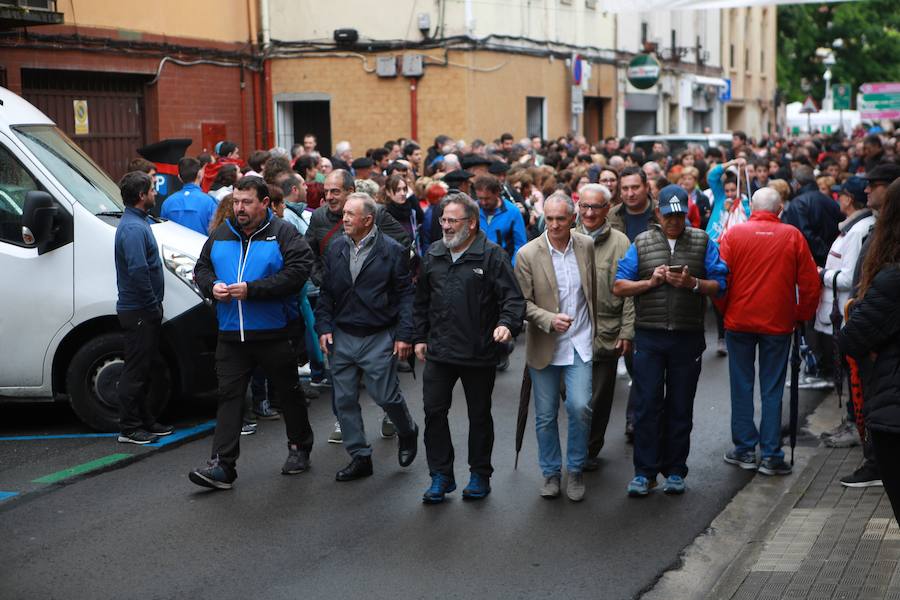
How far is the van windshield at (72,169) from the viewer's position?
8984 millimetres

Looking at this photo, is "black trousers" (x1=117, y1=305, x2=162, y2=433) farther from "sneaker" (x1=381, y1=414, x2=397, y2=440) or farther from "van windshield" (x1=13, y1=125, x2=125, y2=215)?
"sneaker" (x1=381, y1=414, x2=397, y2=440)

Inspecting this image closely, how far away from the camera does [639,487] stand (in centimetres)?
735

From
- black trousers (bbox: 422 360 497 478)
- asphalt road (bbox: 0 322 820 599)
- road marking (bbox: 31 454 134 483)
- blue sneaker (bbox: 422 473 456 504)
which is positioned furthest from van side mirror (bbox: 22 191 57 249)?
blue sneaker (bbox: 422 473 456 504)

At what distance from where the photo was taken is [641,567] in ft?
20.2

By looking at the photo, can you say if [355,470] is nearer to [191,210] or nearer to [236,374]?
[236,374]

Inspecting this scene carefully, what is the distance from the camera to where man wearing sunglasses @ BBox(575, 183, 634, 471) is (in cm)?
752

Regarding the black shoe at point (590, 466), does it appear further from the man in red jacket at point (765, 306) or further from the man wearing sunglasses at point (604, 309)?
the man in red jacket at point (765, 306)

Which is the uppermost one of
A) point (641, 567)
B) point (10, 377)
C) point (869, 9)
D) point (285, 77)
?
point (869, 9)

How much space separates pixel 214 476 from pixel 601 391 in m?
2.48

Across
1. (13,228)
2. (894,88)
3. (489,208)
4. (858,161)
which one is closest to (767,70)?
(894,88)

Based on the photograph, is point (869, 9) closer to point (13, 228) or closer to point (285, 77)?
point (285, 77)

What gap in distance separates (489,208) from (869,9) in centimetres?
4470

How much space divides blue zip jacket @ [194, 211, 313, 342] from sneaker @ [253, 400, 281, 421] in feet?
6.83

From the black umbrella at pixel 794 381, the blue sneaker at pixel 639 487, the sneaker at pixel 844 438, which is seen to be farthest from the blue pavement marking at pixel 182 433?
the sneaker at pixel 844 438
